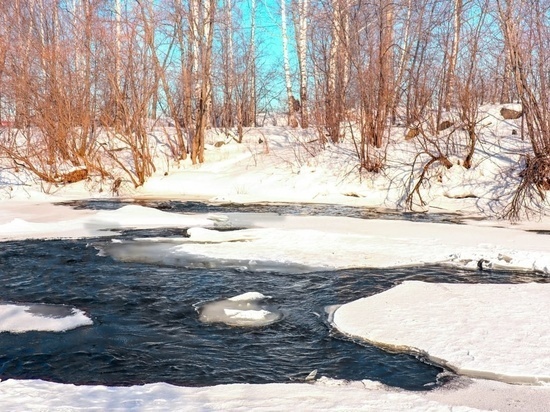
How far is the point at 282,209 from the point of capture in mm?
12375

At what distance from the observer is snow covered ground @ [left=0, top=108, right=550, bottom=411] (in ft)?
9.45

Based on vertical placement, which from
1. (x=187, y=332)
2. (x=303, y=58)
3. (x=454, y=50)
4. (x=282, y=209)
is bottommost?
(x=187, y=332)

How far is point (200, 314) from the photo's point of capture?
4.56m

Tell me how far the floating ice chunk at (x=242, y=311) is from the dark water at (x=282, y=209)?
6173 millimetres

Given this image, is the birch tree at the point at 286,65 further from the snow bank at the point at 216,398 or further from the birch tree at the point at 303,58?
the snow bank at the point at 216,398

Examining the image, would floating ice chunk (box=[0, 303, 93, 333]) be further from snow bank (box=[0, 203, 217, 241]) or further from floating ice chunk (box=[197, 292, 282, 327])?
snow bank (box=[0, 203, 217, 241])

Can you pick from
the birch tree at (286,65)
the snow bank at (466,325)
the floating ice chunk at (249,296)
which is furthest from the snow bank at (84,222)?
the birch tree at (286,65)

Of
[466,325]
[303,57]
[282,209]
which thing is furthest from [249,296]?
[303,57]

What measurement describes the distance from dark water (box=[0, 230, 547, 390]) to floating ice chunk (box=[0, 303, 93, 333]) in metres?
0.11

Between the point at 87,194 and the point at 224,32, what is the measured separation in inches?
428

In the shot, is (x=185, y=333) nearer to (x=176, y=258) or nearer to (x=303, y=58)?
(x=176, y=258)

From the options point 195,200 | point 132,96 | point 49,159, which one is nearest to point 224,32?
point 132,96

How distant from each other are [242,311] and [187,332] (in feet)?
1.95

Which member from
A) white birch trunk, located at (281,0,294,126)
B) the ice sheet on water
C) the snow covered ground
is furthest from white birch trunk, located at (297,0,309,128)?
the ice sheet on water
